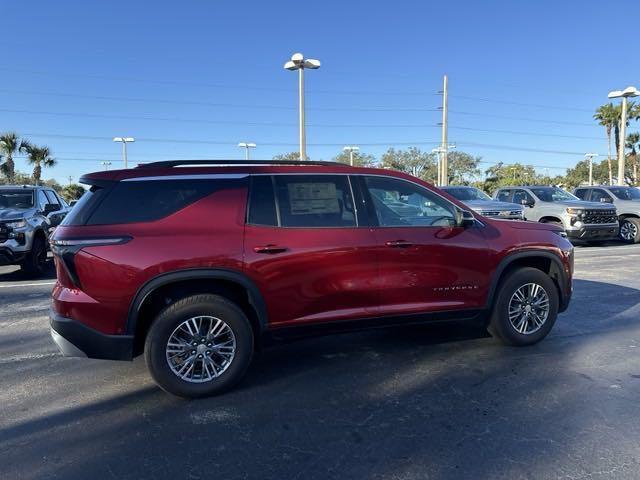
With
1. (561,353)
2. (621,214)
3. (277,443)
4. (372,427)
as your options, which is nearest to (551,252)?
(561,353)

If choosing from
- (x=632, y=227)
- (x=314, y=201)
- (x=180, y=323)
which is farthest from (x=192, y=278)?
(x=632, y=227)

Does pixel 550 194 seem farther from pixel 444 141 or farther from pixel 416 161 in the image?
pixel 416 161

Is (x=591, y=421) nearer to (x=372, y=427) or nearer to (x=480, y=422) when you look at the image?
(x=480, y=422)

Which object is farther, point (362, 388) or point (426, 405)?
point (362, 388)

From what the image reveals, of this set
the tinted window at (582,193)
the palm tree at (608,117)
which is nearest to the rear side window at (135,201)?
the tinted window at (582,193)

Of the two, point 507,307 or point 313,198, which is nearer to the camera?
point 313,198

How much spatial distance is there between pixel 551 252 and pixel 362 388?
2.45m

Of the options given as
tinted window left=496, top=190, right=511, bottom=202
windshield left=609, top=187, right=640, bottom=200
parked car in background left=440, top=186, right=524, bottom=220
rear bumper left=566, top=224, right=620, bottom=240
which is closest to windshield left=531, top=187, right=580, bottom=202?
tinted window left=496, top=190, right=511, bottom=202

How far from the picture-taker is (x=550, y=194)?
596 inches

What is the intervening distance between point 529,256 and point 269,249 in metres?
2.64

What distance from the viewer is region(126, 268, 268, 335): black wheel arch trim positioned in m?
3.64

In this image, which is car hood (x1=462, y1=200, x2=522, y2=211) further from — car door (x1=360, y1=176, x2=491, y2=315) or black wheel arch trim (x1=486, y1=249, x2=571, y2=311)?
car door (x1=360, y1=176, x2=491, y2=315)

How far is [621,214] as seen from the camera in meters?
15.3

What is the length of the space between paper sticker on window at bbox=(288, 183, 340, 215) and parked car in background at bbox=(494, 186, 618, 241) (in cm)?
1127
